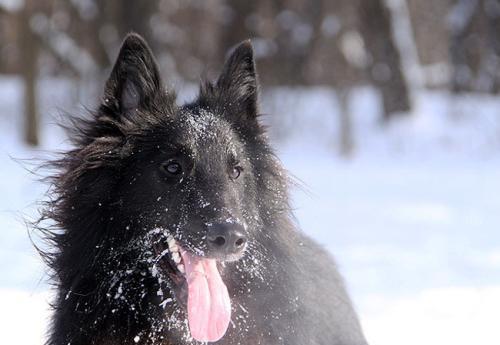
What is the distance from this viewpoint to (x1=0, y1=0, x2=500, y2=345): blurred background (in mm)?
7852

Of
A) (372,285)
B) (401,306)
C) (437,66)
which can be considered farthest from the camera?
(437,66)

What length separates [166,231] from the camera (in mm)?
4117

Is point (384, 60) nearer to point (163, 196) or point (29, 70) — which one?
point (29, 70)

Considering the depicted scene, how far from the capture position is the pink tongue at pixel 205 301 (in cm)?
398

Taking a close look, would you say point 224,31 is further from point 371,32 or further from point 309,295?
point 309,295

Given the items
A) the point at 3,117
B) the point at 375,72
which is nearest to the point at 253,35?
the point at 375,72

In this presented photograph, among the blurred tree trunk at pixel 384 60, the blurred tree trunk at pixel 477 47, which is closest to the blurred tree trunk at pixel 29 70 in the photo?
the blurred tree trunk at pixel 384 60

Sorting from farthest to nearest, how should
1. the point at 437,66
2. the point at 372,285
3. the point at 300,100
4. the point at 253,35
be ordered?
the point at 437,66, the point at 253,35, the point at 300,100, the point at 372,285

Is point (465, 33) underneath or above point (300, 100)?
above

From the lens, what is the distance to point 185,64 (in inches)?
1109

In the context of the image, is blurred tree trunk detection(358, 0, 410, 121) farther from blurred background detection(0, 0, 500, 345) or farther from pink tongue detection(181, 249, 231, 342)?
pink tongue detection(181, 249, 231, 342)

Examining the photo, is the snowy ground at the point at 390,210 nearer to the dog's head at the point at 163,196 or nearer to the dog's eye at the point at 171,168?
the dog's head at the point at 163,196

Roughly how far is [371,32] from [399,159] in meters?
4.67

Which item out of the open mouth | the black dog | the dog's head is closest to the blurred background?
the black dog
